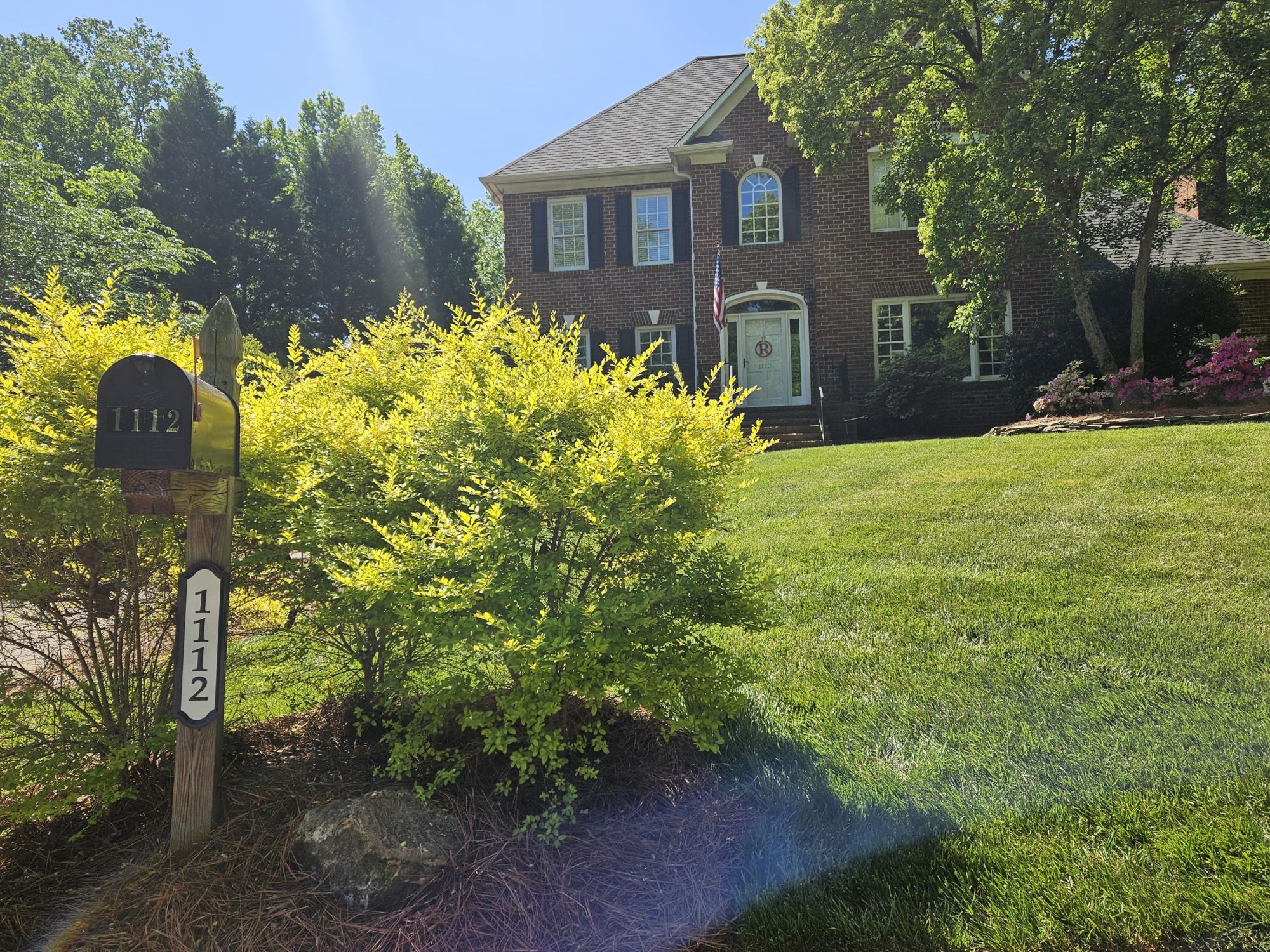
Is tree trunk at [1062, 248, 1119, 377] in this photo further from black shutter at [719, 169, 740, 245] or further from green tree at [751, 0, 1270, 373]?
black shutter at [719, 169, 740, 245]

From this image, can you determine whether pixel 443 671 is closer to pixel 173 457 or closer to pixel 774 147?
pixel 173 457

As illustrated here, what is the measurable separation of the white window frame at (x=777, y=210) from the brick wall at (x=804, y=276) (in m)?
0.09

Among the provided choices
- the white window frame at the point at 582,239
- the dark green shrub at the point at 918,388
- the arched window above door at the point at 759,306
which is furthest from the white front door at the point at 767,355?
the white window frame at the point at 582,239

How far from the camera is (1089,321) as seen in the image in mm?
11992

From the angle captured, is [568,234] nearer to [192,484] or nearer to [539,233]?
[539,233]

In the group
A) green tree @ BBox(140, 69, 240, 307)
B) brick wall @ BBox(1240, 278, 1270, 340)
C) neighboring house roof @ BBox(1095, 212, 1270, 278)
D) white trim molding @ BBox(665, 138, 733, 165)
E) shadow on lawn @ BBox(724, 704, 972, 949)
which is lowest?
shadow on lawn @ BBox(724, 704, 972, 949)

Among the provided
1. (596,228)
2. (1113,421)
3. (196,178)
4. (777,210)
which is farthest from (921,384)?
(196,178)

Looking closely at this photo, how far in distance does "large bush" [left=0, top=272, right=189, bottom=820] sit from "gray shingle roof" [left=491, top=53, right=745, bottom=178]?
15.3 metres

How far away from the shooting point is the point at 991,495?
6.53m

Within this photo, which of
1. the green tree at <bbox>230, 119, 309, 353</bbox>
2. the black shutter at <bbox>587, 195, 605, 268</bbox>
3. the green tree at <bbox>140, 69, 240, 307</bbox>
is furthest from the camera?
the green tree at <bbox>230, 119, 309, 353</bbox>

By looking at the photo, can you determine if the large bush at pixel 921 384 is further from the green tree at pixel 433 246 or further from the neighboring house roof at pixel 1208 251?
the green tree at pixel 433 246

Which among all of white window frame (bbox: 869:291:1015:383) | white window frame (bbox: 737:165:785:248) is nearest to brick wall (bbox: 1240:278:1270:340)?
white window frame (bbox: 869:291:1015:383)

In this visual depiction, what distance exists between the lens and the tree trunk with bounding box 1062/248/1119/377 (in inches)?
464

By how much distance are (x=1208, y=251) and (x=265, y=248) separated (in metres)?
26.6
